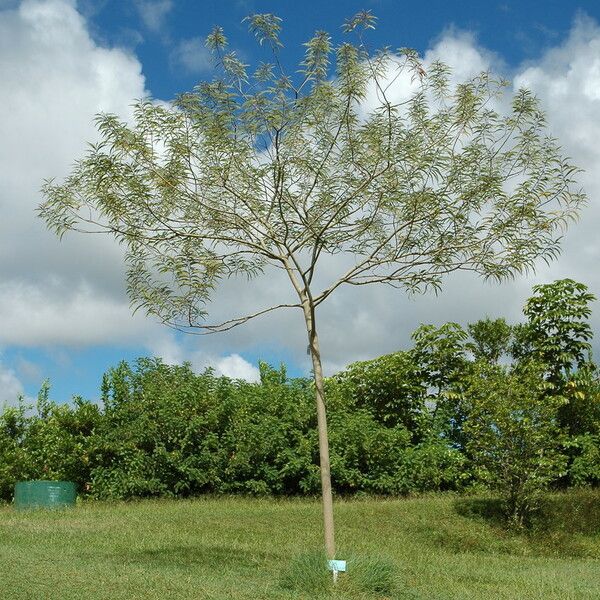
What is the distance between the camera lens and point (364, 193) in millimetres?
8789

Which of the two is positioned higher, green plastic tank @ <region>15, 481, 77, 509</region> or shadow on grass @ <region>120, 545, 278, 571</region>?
green plastic tank @ <region>15, 481, 77, 509</region>

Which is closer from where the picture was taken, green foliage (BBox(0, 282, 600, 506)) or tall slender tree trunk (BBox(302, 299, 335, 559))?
tall slender tree trunk (BBox(302, 299, 335, 559))

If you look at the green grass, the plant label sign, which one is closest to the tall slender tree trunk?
the plant label sign

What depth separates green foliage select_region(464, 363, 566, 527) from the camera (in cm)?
1428

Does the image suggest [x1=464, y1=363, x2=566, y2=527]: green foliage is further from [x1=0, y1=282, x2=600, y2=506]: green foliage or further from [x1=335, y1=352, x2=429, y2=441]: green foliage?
[x1=335, y1=352, x2=429, y2=441]: green foliage

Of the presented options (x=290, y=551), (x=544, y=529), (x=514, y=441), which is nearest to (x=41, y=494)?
(x=290, y=551)

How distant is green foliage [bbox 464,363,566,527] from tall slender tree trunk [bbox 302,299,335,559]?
649 centimetres

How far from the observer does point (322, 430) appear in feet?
27.5

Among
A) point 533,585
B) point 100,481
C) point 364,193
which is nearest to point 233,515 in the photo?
point 100,481

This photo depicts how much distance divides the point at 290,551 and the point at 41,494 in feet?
26.1

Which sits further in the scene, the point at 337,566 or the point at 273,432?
the point at 273,432

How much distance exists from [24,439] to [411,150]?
14821 mm

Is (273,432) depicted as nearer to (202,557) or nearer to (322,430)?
(202,557)

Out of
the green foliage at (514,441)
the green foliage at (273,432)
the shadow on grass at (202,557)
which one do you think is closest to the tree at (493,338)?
the green foliage at (273,432)
